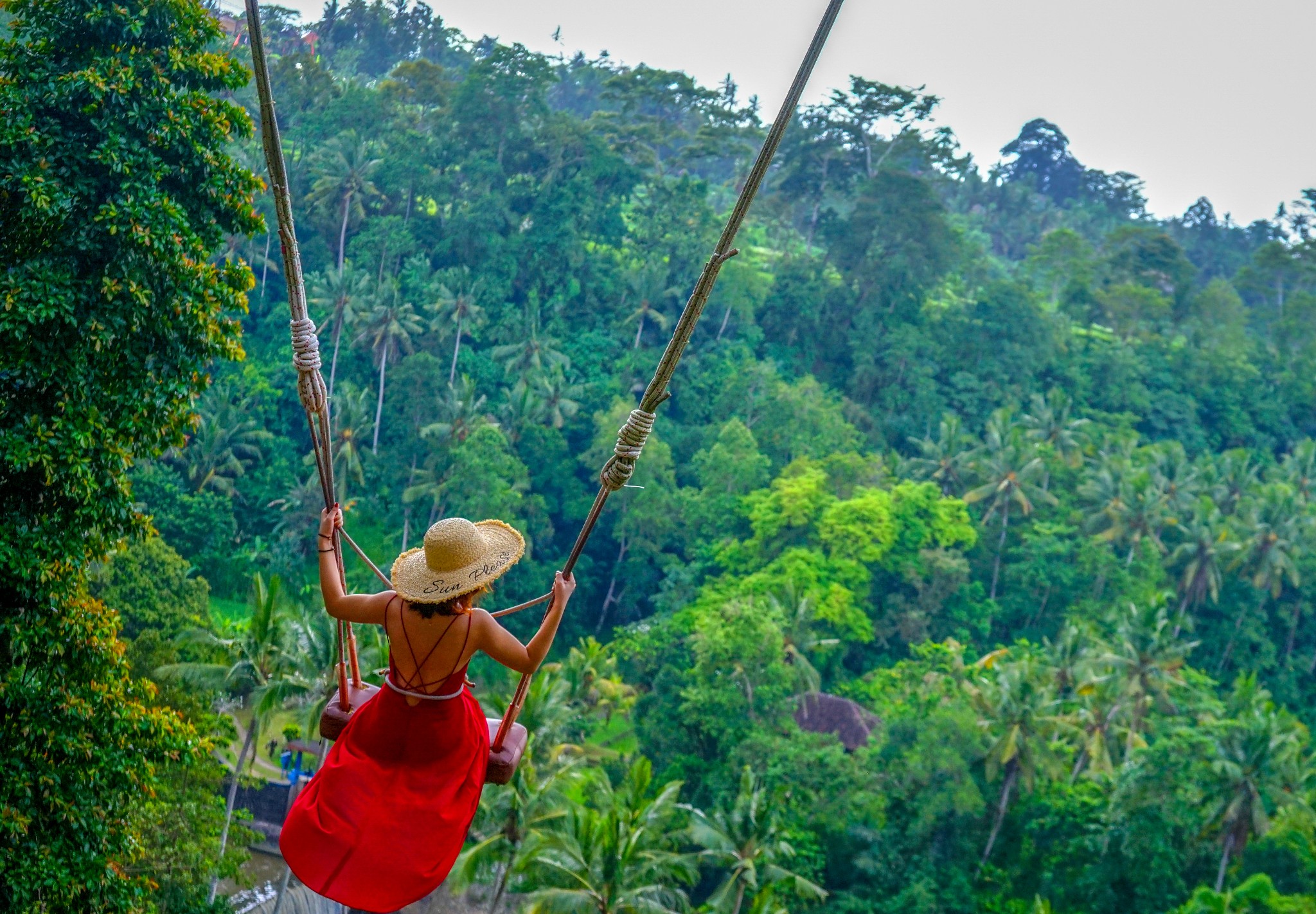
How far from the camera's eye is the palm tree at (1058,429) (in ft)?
88.3

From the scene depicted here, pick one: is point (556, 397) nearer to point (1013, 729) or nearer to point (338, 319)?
point (338, 319)

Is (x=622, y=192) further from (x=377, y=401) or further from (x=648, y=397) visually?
(x=648, y=397)

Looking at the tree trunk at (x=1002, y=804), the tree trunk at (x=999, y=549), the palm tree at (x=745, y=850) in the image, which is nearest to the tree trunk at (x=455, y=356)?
the tree trunk at (x=999, y=549)

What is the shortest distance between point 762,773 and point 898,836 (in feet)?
6.61

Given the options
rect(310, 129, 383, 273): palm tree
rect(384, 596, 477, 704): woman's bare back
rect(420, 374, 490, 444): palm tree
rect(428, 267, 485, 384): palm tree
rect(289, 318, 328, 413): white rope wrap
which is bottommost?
rect(420, 374, 490, 444): palm tree

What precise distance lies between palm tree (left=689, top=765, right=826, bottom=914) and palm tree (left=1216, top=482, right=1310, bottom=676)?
15.5 m

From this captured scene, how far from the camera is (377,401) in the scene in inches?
993

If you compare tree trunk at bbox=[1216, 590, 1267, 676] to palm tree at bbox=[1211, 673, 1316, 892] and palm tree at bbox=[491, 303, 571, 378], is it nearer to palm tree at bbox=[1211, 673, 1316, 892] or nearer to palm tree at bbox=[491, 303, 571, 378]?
palm tree at bbox=[1211, 673, 1316, 892]

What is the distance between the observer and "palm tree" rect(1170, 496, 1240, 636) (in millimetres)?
24500

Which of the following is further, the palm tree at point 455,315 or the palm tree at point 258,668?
the palm tree at point 455,315

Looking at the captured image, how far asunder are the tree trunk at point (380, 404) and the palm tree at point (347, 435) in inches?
29.5

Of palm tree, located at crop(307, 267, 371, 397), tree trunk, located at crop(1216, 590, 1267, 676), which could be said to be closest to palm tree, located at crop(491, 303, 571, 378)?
palm tree, located at crop(307, 267, 371, 397)

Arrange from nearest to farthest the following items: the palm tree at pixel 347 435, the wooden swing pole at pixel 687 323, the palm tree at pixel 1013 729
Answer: the wooden swing pole at pixel 687 323 → the palm tree at pixel 1013 729 → the palm tree at pixel 347 435

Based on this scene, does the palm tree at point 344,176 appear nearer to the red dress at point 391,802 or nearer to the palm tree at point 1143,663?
the palm tree at point 1143,663
